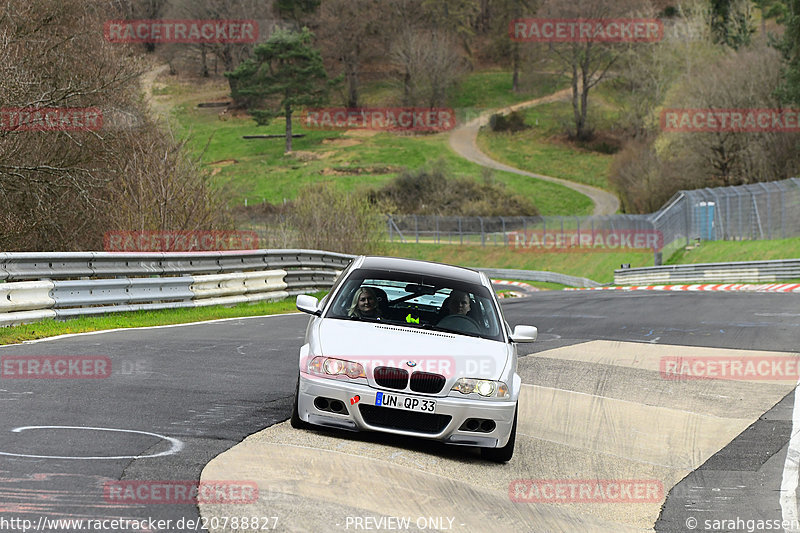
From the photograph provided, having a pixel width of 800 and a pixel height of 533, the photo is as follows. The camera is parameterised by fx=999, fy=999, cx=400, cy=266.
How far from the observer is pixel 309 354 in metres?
7.91

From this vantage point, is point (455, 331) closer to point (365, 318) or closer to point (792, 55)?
point (365, 318)

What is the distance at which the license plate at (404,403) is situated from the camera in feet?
24.7

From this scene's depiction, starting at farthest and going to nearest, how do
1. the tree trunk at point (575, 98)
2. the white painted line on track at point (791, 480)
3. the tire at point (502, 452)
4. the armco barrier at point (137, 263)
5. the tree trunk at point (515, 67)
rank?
the tree trunk at point (515, 67)
the tree trunk at point (575, 98)
the armco barrier at point (137, 263)
the tire at point (502, 452)
the white painted line on track at point (791, 480)

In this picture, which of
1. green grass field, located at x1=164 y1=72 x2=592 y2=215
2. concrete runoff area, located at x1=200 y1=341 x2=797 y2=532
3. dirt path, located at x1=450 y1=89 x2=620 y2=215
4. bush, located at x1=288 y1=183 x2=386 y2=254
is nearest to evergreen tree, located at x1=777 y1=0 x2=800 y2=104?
bush, located at x1=288 y1=183 x2=386 y2=254

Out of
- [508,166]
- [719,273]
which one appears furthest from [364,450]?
[508,166]

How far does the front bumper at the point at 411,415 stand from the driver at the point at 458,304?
55.9 inches

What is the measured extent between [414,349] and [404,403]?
520 mm

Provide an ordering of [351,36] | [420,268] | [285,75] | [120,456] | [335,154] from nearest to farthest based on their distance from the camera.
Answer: [120,456], [420,268], [285,75], [335,154], [351,36]

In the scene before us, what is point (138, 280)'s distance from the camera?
16703 mm

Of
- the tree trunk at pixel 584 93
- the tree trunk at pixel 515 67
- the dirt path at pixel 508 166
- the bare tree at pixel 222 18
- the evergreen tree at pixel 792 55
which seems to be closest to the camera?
the evergreen tree at pixel 792 55

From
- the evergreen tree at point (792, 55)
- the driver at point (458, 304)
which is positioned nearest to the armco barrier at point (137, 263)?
the driver at point (458, 304)

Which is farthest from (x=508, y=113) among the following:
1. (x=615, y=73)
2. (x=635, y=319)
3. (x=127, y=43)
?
(x=635, y=319)

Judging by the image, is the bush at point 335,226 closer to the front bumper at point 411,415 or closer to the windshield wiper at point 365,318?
the windshield wiper at point 365,318

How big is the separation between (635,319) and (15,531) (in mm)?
17256
